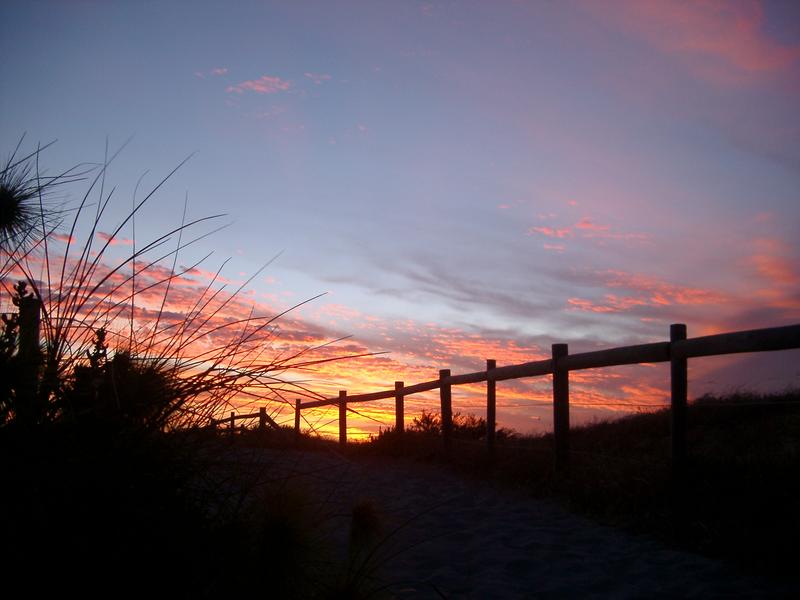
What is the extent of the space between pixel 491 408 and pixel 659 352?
139 inches

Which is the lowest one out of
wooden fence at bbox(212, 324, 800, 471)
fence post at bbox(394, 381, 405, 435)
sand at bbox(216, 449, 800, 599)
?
sand at bbox(216, 449, 800, 599)

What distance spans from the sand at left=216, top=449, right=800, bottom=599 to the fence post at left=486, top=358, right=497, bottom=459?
2.40m

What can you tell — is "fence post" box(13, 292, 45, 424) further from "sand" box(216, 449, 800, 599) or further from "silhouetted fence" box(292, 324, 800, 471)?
"silhouetted fence" box(292, 324, 800, 471)

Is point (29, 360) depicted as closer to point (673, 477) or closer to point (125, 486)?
point (125, 486)

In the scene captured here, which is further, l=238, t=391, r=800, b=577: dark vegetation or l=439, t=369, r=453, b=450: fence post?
l=439, t=369, r=453, b=450: fence post

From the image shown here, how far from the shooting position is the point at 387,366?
3.46m

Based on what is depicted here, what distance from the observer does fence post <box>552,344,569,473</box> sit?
24.2ft

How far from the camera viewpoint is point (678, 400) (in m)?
5.65

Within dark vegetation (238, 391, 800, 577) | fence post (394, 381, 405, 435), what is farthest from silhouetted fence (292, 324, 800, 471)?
fence post (394, 381, 405, 435)

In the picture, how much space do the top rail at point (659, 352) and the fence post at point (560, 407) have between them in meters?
0.10

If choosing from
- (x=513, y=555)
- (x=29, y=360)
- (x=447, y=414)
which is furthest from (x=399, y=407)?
(x=29, y=360)

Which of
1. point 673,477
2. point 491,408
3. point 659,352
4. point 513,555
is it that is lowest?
point 513,555

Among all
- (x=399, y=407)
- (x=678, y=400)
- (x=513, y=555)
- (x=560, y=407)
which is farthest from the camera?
(x=399, y=407)

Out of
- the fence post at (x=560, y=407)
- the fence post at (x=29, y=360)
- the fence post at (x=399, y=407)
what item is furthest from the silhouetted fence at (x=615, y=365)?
the fence post at (x=399, y=407)
